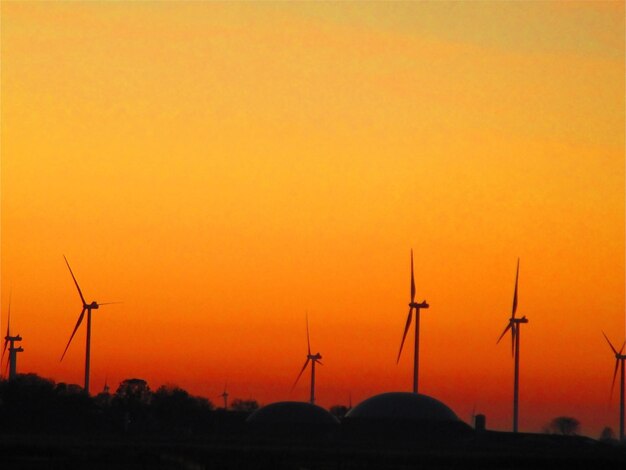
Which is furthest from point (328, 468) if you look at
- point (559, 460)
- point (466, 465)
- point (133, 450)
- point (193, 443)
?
point (193, 443)

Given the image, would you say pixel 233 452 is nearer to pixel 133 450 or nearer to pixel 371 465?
pixel 133 450

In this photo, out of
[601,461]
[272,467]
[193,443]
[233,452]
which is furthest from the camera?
[193,443]

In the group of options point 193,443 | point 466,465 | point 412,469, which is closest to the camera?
point 412,469

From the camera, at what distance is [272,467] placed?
124 m

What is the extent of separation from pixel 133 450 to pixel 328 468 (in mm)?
35104

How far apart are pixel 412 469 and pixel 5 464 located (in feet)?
130

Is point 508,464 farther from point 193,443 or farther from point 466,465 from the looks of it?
point 193,443

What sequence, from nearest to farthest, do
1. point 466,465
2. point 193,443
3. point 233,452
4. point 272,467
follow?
point 272,467, point 466,465, point 233,452, point 193,443

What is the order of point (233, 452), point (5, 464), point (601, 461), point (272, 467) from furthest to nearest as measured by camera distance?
point (601, 461), point (233, 452), point (272, 467), point (5, 464)

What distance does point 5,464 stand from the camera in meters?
115

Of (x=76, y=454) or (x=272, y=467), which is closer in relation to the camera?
(x=272, y=467)

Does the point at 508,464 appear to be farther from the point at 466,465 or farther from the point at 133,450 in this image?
the point at 133,450

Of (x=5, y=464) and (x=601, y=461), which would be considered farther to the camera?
(x=601, y=461)

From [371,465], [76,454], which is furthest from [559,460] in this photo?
[76,454]
